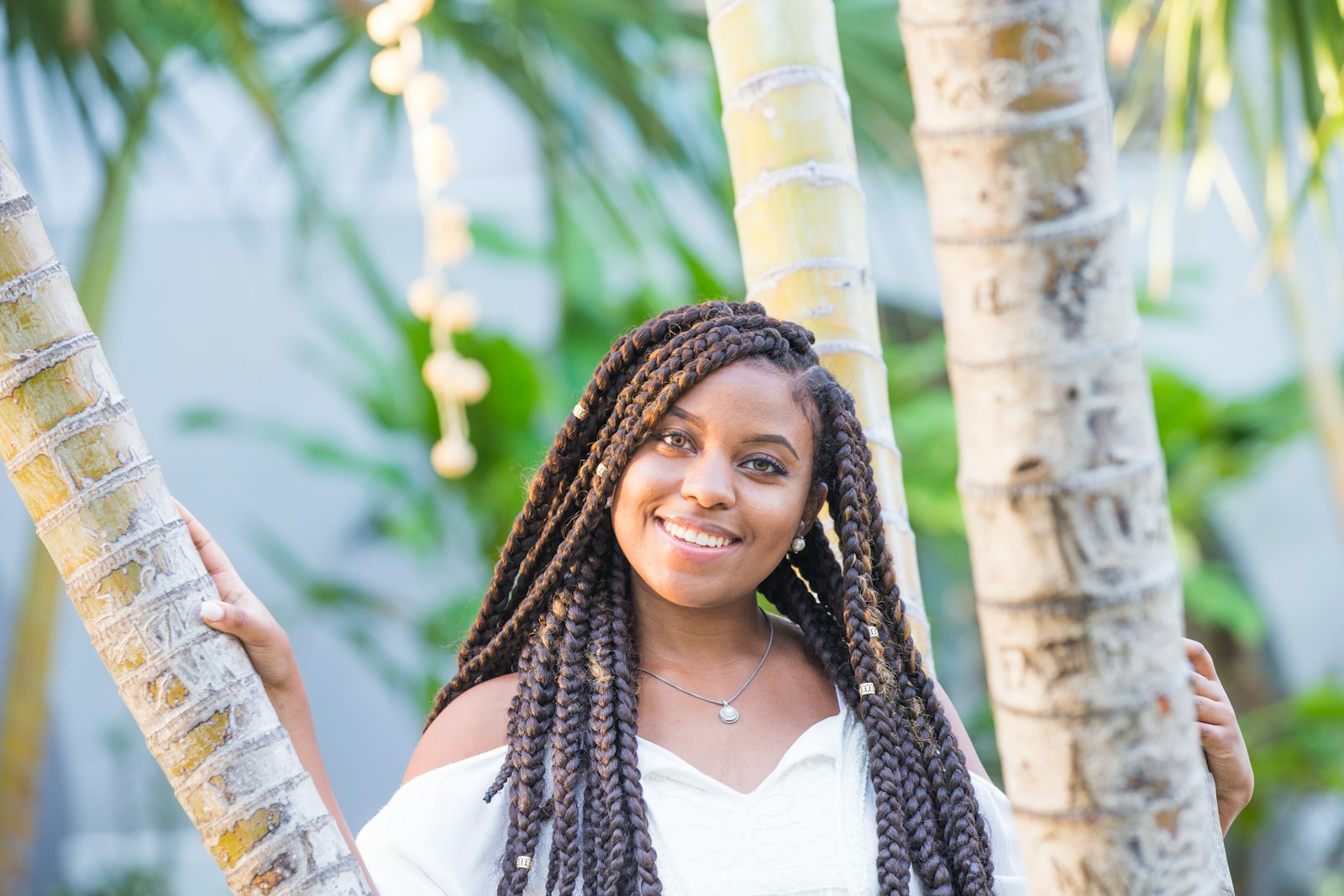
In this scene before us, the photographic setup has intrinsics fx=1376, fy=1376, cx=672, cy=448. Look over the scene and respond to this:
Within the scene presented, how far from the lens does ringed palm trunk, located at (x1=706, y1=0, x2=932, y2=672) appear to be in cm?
223

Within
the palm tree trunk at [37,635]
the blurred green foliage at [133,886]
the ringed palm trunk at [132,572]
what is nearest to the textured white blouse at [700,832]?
the ringed palm trunk at [132,572]

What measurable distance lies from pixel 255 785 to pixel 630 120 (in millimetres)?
4488

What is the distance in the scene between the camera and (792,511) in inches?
79.7

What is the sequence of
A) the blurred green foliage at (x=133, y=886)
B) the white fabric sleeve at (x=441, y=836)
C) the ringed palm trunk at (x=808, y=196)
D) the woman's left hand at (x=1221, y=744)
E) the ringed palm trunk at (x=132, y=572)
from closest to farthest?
the ringed palm trunk at (x=132, y=572) < the white fabric sleeve at (x=441, y=836) < the woman's left hand at (x=1221, y=744) < the ringed palm trunk at (x=808, y=196) < the blurred green foliage at (x=133, y=886)

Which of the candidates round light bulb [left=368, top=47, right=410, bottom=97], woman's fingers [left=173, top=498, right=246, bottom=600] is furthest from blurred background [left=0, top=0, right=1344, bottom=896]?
woman's fingers [left=173, top=498, right=246, bottom=600]

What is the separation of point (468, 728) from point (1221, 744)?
109 centimetres

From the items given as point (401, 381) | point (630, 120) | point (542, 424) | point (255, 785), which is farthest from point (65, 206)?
point (255, 785)

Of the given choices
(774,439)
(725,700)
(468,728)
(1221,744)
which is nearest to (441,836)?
(468,728)

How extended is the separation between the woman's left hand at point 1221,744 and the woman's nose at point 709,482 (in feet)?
2.27

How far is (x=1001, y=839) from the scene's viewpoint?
2094mm

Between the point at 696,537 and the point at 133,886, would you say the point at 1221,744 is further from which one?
the point at 133,886

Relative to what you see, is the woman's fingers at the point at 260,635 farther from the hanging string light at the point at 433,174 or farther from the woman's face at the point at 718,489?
the hanging string light at the point at 433,174

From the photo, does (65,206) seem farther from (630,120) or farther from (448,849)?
(448,849)

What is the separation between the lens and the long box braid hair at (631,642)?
1926 millimetres
